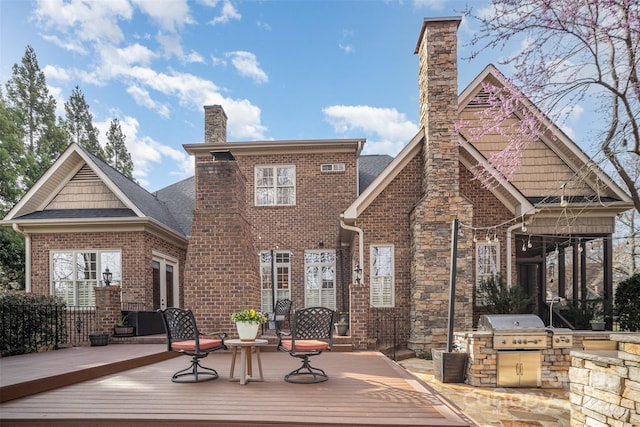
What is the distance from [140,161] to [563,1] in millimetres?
32762

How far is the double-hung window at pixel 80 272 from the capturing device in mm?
11484

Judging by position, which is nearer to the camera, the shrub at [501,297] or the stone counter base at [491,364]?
the stone counter base at [491,364]

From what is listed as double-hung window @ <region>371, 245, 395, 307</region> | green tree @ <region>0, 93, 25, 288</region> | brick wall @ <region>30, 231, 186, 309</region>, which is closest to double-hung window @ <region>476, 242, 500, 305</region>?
double-hung window @ <region>371, 245, 395, 307</region>

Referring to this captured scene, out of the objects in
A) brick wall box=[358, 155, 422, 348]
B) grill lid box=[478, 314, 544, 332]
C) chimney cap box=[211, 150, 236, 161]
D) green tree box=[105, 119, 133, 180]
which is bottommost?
grill lid box=[478, 314, 544, 332]

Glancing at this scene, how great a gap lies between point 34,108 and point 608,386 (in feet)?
96.8

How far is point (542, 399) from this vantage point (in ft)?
20.5

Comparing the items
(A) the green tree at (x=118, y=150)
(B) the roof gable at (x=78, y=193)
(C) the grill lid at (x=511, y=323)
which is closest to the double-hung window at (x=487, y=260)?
(C) the grill lid at (x=511, y=323)

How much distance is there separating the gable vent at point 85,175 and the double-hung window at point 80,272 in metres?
2.35

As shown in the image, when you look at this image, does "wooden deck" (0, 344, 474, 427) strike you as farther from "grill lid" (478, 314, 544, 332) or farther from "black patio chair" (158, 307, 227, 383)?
"grill lid" (478, 314, 544, 332)

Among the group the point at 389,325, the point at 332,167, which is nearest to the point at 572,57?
the point at 389,325

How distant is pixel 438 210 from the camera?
32.5 feet

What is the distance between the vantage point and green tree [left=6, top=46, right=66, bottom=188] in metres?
22.1

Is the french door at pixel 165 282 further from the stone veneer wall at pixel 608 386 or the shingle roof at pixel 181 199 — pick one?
the stone veneer wall at pixel 608 386

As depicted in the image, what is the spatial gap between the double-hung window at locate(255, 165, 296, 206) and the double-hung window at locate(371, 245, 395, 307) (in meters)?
4.38
